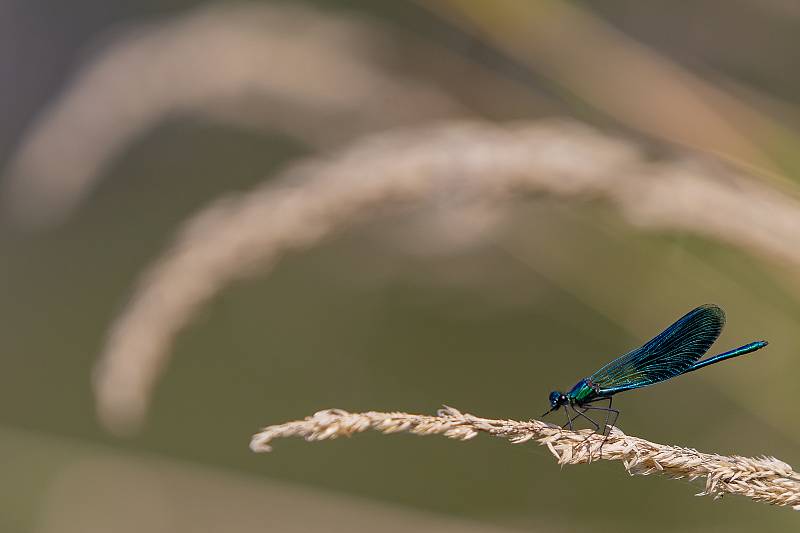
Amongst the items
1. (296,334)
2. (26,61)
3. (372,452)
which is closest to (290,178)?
(372,452)

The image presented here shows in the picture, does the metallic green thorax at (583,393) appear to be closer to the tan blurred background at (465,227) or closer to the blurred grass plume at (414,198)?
the tan blurred background at (465,227)

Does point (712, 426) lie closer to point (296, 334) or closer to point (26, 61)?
point (296, 334)

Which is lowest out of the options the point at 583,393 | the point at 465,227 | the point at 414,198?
the point at 583,393

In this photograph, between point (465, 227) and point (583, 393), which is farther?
point (465, 227)

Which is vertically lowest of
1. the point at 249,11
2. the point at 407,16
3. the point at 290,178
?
the point at 290,178

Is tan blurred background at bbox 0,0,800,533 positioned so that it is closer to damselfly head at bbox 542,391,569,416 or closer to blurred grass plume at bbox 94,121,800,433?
blurred grass plume at bbox 94,121,800,433

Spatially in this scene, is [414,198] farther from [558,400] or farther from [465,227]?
[558,400]

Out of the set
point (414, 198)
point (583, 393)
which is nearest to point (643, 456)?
point (414, 198)
